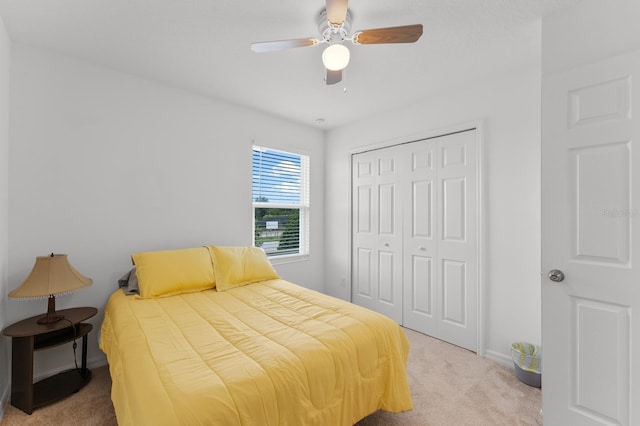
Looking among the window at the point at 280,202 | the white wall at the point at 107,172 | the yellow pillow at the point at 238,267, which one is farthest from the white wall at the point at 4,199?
the window at the point at 280,202

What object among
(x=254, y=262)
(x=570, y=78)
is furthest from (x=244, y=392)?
(x=570, y=78)

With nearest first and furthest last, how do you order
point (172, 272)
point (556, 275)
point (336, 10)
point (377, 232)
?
point (336, 10) → point (556, 275) → point (172, 272) → point (377, 232)

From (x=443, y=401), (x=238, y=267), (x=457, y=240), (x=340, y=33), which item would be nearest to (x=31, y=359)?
(x=238, y=267)

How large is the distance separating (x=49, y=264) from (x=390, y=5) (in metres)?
2.82

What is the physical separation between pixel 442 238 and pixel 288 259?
6.37 feet

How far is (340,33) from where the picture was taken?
6.10 feet

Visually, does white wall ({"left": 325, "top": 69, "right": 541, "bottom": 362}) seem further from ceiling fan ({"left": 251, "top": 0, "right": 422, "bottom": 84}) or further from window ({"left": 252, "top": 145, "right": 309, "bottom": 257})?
window ({"left": 252, "top": 145, "right": 309, "bottom": 257})

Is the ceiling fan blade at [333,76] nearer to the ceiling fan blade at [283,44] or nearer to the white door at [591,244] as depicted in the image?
the ceiling fan blade at [283,44]

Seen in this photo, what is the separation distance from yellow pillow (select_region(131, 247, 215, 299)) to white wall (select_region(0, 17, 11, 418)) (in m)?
0.77

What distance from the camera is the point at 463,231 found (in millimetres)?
2812

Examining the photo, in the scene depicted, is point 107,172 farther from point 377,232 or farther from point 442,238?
point 442,238

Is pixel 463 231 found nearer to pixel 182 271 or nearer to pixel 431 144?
pixel 431 144

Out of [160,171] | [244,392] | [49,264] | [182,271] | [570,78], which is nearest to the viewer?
[244,392]

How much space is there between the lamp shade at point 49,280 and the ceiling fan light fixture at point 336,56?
2274 mm
